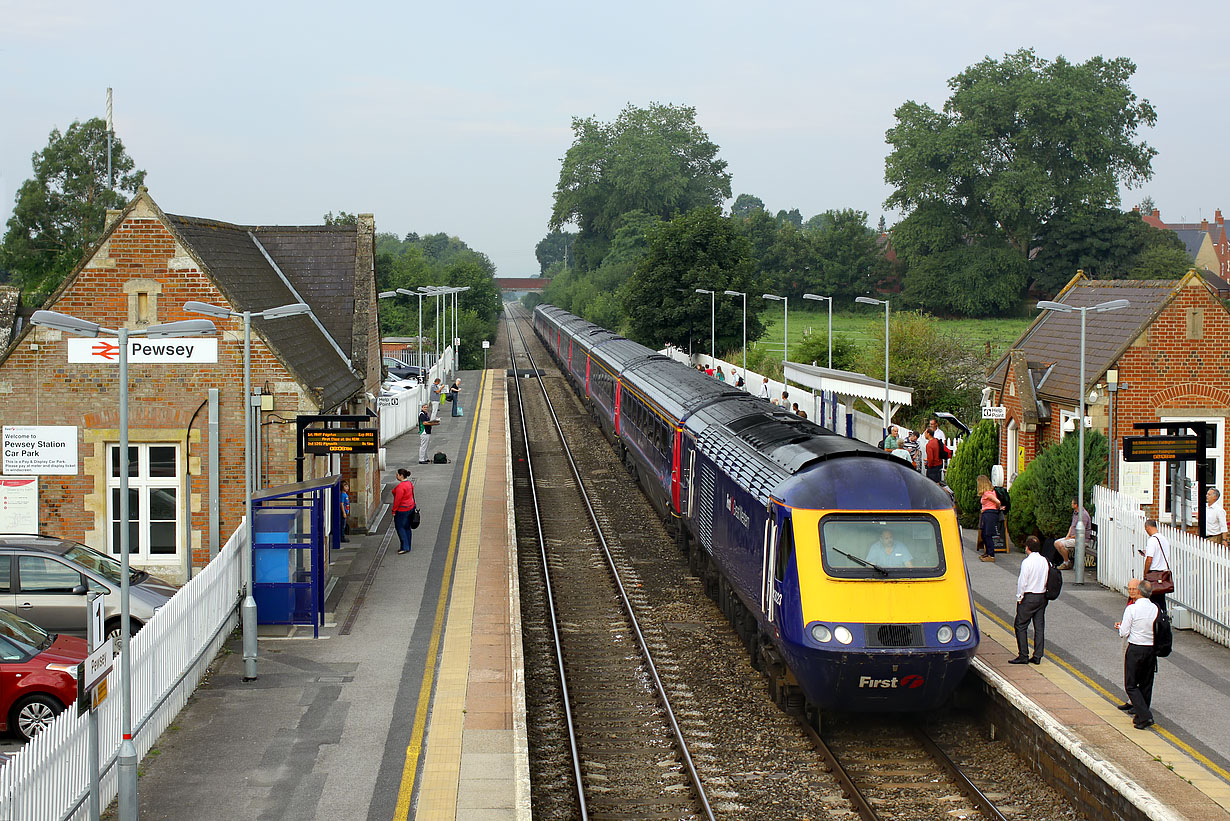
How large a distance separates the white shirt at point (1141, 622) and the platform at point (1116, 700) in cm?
81

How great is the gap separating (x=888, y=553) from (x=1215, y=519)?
274 inches

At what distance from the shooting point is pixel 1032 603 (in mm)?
12781

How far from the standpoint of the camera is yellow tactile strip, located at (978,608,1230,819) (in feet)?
30.6

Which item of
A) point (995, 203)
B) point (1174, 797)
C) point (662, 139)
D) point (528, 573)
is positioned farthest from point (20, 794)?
point (662, 139)

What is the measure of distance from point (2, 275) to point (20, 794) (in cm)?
10240

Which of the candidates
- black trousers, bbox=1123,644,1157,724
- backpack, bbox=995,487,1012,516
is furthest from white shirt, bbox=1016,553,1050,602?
backpack, bbox=995,487,1012,516

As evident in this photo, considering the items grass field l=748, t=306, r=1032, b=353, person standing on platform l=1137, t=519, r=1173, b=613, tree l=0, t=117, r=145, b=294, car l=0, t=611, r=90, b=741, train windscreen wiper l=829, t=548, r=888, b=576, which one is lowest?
car l=0, t=611, r=90, b=741

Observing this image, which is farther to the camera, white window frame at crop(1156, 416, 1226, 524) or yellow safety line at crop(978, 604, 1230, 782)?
white window frame at crop(1156, 416, 1226, 524)

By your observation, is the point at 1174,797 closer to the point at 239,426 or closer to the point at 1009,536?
the point at 1009,536

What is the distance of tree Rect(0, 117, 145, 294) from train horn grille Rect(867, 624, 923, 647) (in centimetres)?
5484

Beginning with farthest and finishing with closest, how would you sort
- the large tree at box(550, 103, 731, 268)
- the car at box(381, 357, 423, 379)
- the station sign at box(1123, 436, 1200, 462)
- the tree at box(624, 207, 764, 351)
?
the large tree at box(550, 103, 731, 268) < the tree at box(624, 207, 764, 351) < the car at box(381, 357, 423, 379) < the station sign at box(1123, 436, 1200, 462)

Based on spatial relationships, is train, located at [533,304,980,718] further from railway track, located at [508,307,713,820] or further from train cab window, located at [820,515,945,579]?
railway track, located at [508,307,713,820]

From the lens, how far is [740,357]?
168 ft

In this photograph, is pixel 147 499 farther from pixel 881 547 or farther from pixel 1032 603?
pixel 1032 603
